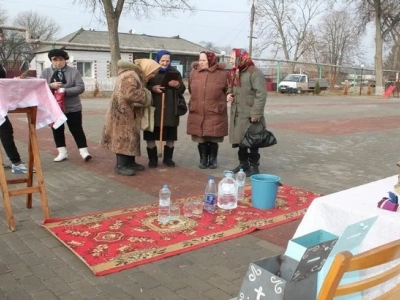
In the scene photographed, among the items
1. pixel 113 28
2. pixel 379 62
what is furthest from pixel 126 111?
pixel 379 62

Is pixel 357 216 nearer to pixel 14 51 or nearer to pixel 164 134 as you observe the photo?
pixel 164 134

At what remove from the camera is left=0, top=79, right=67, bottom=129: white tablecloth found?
12.5 ft

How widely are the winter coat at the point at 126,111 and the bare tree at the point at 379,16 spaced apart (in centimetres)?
3181

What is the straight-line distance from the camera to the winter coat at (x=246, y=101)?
5.86m

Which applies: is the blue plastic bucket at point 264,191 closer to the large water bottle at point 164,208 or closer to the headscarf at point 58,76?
the large water bottle at point 164,208

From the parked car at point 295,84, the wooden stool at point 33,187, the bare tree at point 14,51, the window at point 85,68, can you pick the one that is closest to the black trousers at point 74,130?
the wooden stool at point 33,187

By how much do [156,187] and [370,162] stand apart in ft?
13.5

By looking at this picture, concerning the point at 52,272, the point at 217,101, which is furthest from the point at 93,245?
the point at 217,101

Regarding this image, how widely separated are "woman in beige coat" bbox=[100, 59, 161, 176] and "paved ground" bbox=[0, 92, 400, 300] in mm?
416

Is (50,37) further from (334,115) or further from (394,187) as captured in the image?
(394,187)

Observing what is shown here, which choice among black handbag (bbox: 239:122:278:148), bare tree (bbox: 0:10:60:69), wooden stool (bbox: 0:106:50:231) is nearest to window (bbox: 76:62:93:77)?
bare tree (bbox: 0:10:60:69)

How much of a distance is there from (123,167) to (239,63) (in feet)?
7.20

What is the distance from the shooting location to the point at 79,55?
1348 inches

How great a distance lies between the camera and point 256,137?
5.96m
